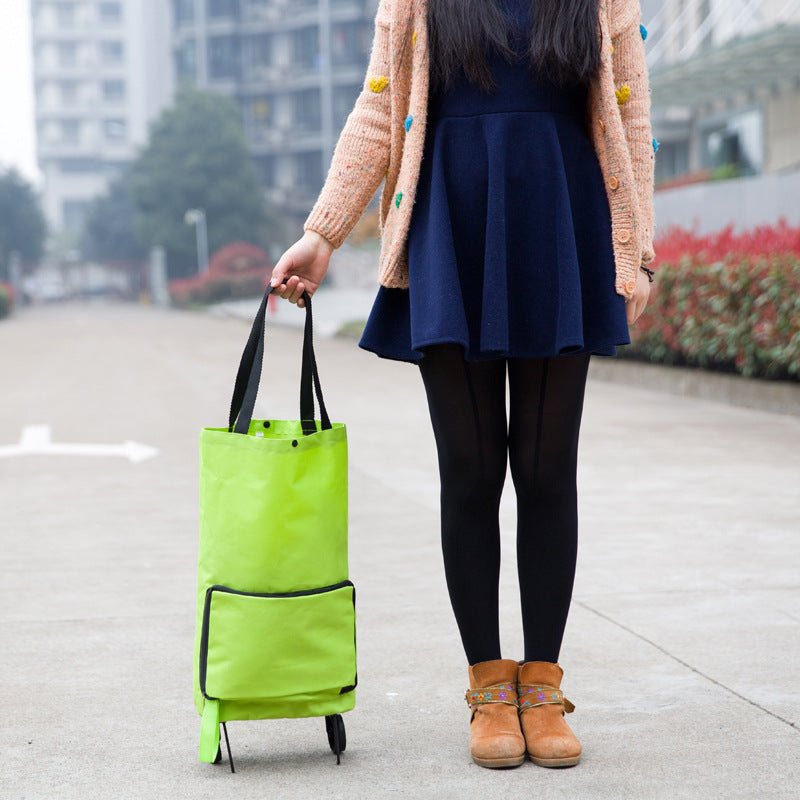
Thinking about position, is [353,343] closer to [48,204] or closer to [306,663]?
[306,663]

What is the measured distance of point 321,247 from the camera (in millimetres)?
2451

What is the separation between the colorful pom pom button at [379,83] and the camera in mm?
2424

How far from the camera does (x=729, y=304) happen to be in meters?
9.59

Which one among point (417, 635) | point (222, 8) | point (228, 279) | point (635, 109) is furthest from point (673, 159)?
point (222, 8)

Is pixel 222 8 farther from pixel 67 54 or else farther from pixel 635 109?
pixel 635 109

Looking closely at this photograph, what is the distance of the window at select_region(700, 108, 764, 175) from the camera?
74.7 ft

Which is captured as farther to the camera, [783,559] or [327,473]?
[783,559]

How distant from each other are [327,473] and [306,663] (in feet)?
1.17

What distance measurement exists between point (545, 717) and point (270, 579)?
1.94 ft

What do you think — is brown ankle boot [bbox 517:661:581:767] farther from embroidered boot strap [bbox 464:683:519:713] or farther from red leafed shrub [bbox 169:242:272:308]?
red leafed shrub [bbox 169:242:272:308]

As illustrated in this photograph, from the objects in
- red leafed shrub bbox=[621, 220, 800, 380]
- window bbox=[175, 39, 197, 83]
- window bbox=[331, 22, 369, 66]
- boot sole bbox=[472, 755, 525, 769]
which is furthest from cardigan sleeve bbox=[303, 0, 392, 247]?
window bbox=[175, 39, 197, 83]

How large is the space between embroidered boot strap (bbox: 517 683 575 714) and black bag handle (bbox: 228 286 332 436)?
64cm

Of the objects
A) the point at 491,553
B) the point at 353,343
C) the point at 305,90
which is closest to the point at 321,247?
the point at 491,553

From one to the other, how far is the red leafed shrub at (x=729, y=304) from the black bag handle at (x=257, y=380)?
6353 millimetres
